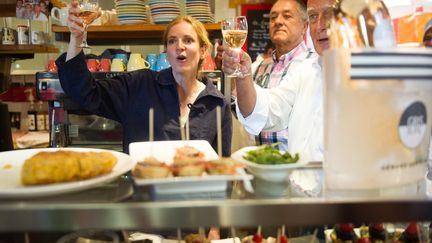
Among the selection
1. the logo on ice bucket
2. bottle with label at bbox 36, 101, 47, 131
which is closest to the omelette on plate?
the logo on ice bucket

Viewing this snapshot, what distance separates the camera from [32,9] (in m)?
2.08

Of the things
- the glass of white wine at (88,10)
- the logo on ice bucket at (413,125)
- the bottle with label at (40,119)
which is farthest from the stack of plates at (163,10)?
the logo on ice bucket at (413,125)

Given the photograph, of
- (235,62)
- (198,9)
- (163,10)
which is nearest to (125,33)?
(163,10)

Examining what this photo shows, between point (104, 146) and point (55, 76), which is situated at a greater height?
point (55, 76)

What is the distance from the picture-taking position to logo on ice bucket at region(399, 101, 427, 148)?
63 cm

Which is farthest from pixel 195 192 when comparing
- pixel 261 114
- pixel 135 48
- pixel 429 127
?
pixel 135 48

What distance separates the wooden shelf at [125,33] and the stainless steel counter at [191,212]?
2.44 meters

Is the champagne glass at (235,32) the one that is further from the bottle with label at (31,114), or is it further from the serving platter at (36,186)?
the bottle with label at (31,114)

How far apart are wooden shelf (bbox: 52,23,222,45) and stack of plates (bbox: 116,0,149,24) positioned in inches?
1.7

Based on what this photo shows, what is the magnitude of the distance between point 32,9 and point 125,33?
1155 millimetres

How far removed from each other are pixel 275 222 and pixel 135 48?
310 centimetres

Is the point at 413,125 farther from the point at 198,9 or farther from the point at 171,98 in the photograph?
the point at 198,9

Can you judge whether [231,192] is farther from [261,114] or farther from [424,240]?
[261,114]

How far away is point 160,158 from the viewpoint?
802mm
